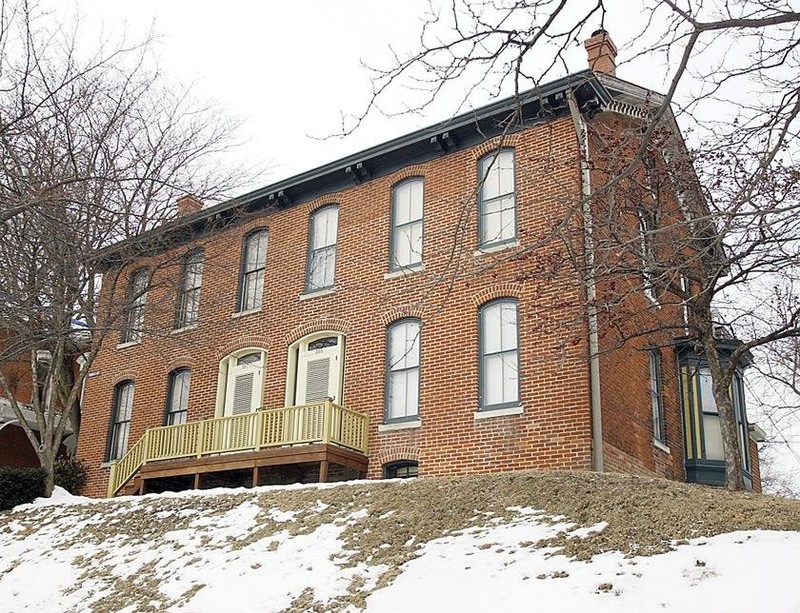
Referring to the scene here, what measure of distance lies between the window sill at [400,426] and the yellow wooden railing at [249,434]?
0.37 m

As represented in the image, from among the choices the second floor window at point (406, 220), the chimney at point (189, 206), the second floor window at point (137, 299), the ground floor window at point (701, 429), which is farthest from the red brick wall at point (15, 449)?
the ground floor window at point (701, 429)

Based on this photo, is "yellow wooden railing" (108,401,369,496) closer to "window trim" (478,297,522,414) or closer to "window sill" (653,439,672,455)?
"window trim" (478,297,522,414)

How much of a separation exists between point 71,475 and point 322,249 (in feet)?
27.5

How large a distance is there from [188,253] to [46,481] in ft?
20.8

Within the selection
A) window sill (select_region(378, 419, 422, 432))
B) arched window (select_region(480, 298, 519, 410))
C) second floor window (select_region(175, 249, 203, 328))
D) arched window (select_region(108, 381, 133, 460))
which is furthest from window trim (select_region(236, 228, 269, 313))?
arched window (select_region(480, 298, 519, 410))

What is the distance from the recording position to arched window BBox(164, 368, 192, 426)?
2194 cm

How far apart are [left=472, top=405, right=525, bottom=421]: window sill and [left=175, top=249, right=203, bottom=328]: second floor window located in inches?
352

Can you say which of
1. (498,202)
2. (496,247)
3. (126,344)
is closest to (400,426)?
(496,247)

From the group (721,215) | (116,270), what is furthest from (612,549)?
(116,270)

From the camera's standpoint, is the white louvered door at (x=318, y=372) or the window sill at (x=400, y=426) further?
the white louvered door at (x=318, y=372)

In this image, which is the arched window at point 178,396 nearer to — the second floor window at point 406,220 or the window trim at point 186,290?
the window trim at point 186,290

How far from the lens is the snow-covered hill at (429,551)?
829 cm

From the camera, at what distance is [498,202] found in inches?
704

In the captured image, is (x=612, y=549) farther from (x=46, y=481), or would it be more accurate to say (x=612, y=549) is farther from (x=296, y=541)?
(x=46, y=481)
